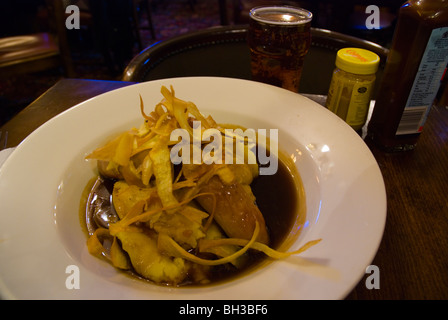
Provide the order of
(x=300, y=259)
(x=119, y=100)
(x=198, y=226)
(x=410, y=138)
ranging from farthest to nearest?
1. (x=119, y=100)
2. (x=410, y=138)
3. (x=198, y=226)
4. (x=300, y=259)

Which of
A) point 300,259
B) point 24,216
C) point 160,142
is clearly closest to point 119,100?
point 160,142

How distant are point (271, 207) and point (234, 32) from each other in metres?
1.24

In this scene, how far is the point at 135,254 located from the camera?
0.70 meters

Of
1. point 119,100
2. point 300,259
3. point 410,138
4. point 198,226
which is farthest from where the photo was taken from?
point 119,100

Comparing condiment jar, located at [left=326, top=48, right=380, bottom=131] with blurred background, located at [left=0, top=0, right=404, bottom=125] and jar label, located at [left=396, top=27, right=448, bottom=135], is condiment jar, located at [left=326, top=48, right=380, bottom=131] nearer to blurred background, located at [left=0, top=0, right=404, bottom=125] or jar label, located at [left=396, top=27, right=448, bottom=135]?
jar label, located at [left=396, top=27, right=448, bottom=135]

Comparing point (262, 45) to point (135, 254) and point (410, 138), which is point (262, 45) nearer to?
point (410, 138)

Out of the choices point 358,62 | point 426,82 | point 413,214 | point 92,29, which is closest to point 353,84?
point 358,62

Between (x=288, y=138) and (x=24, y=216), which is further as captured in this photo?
(x=288, y=138)

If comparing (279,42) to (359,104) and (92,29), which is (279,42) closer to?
(359,104)

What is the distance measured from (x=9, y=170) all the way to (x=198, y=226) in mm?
487

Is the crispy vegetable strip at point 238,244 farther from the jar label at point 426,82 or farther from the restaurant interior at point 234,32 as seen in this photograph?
the jar label at point 426,82

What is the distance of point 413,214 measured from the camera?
2.54 ft

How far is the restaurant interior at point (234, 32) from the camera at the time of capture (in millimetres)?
671

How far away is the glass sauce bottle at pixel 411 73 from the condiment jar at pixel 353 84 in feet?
0.13
